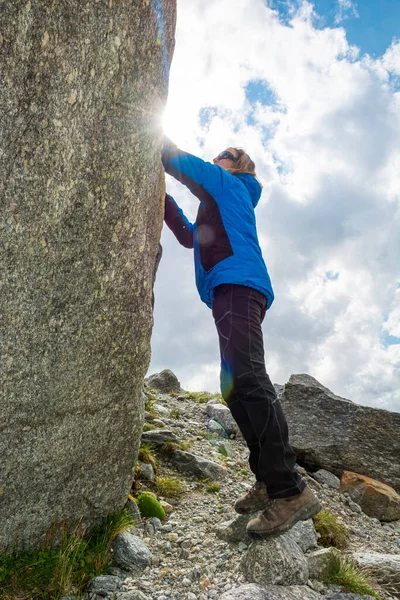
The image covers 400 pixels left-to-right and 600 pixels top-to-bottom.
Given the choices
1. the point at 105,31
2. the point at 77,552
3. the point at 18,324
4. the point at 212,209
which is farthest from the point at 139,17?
the point at 77,552

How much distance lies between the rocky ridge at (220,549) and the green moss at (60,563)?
7.1 inches

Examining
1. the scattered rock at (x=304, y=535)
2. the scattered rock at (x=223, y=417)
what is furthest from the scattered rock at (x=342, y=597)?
the scattered rock at (x=223, y=417)

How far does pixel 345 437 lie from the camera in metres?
10.9

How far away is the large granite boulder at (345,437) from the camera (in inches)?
424

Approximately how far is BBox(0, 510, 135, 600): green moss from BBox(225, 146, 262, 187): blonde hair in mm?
4877

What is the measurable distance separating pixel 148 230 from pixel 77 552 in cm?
382

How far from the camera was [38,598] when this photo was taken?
4938 millimetres

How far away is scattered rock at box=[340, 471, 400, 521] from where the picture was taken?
31.1 ft

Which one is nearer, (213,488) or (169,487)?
(169,487)

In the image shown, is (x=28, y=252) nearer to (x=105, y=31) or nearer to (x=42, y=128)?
(x=42, y=128)

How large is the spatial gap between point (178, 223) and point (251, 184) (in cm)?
135

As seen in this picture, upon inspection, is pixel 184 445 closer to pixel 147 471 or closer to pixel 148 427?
pixel 148 427

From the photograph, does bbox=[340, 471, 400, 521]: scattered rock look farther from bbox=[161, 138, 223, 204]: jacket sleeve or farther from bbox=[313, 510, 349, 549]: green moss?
bbox=[161, 138, 223, 204]: jacket sleeve

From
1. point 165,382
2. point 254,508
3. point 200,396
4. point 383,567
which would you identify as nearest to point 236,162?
point 254,508
